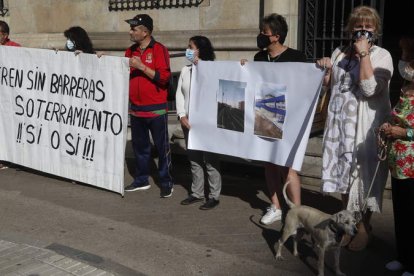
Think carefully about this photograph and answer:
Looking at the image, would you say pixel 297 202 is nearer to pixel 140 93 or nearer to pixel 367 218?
pixel 367 218

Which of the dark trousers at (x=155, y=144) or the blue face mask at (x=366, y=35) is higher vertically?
the blue face mask at (x=366, y=35)

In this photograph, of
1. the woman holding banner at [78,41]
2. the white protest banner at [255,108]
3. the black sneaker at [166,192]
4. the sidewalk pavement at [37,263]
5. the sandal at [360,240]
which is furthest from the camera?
the woman holding banner at [78,41]

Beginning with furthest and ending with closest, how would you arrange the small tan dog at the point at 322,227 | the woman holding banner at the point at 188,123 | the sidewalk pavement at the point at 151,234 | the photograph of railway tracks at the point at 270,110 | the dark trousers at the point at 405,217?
1. the woman holding banner at the point at 188,123
2. the photograph of railway tracks at the point at 270,110
3. the sidewalk pavement at the point at 151,234
4. the dark trousers at the point at 405,217
5. the small tan dog at the point at 322,227

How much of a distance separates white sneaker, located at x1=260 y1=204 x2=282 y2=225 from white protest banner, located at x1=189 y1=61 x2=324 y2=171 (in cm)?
54

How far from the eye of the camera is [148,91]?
19.1 feet

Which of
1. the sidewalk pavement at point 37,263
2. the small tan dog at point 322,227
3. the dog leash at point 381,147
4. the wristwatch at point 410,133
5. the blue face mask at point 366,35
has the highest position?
the blue face mask at point 366,35

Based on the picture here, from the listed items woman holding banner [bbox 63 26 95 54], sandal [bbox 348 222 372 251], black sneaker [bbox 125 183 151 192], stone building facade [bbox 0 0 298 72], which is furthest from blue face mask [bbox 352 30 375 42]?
stone building facade [bbox 0 0 298 72]

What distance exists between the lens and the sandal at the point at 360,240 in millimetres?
4508

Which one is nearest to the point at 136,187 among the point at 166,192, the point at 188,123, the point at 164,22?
the point at 166,192

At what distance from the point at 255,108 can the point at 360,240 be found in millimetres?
1457

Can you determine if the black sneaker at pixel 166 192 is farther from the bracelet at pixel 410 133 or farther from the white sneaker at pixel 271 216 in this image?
the bracelet at pixel 410 133

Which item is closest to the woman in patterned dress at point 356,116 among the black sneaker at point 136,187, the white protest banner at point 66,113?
the white protest banner at point 66,113

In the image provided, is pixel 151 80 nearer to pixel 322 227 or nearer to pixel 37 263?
pixel 37 263

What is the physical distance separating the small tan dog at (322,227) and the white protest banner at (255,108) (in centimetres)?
65
